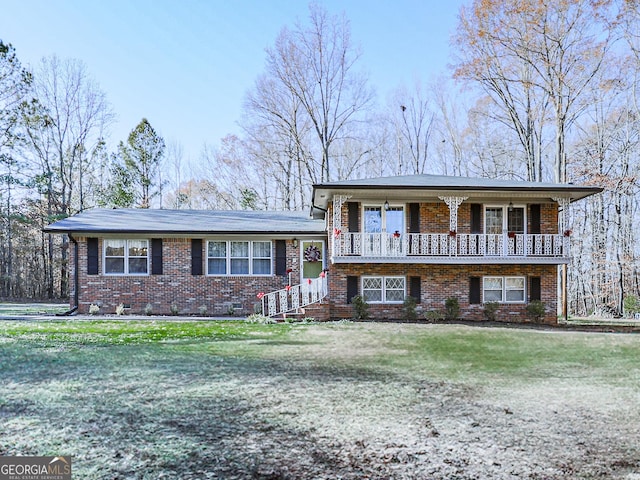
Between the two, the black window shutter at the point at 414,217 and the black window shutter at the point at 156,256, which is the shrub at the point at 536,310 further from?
the black window shutter at the point at 156,256

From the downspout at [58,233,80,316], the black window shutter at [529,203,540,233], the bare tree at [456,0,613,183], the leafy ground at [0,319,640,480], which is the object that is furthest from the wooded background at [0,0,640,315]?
the leafy ground at [0,319,640,480]

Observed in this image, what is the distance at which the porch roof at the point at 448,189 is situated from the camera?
14.1m

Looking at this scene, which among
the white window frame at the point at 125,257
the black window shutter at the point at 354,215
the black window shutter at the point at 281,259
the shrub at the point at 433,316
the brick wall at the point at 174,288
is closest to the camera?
the shrub at the point at 433,316

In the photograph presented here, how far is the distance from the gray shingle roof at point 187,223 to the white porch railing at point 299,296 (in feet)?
7.75

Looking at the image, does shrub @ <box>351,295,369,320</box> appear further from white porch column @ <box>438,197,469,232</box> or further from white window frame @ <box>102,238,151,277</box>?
white window frame @ <box>102,238,151,277</box>

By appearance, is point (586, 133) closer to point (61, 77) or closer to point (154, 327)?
point (154, 327)

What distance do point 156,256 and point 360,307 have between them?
24.5 ft

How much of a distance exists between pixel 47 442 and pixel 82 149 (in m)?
30.4

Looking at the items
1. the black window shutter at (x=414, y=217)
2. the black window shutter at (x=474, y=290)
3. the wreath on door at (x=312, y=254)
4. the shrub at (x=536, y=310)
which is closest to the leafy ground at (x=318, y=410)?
the shrub at (x=536, y=310)

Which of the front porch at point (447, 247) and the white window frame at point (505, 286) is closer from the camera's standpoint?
the front porch at point (447, 247)

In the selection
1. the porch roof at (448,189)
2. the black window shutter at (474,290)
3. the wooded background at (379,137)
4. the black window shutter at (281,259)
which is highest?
the wooded background at (379,137)

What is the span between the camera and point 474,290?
15453 mm

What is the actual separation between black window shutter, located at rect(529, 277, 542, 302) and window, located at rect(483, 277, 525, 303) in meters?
0.25

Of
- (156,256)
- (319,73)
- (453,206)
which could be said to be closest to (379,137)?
(319,73)
